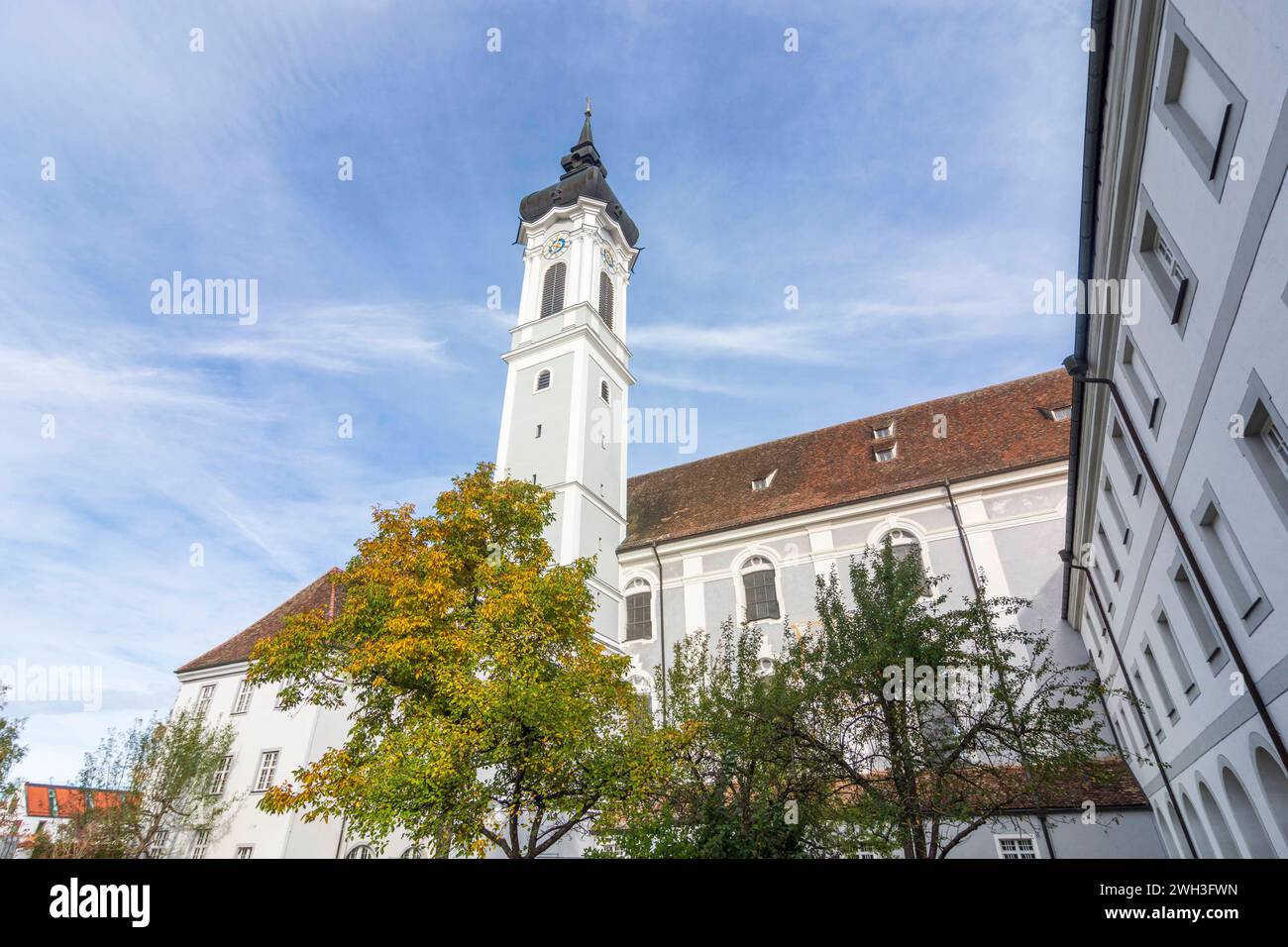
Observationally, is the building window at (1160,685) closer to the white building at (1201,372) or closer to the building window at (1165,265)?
the white building at (1201,372)

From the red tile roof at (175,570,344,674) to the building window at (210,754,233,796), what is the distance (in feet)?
12.7

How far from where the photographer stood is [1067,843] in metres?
16.5

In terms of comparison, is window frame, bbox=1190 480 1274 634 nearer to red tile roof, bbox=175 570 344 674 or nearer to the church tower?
the church tower

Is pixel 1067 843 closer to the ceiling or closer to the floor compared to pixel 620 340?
closer to the floor

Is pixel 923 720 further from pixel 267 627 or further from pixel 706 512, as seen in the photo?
pixel 267 627

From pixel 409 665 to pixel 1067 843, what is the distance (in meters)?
15.5

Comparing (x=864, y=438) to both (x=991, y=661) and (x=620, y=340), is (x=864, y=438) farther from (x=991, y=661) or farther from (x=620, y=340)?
(x=991, y=661)

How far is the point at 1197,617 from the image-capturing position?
10.5m

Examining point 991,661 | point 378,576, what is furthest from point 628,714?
point 991,661

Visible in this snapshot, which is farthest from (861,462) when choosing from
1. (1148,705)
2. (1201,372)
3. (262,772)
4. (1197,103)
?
(262,772)

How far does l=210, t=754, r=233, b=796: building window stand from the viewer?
79.5ft

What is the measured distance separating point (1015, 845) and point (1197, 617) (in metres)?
9.53

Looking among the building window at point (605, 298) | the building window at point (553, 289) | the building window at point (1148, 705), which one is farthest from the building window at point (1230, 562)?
the building window at point (553, 289)

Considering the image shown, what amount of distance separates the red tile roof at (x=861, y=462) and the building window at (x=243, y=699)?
15.0 m
